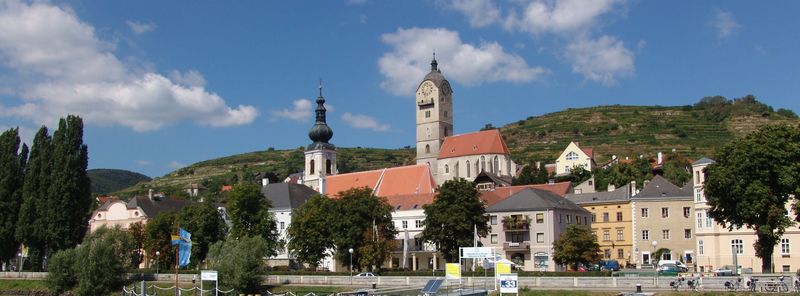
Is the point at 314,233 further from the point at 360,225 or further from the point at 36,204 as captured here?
the point at 36,204

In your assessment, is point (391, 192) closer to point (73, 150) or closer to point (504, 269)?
point (73, 150)

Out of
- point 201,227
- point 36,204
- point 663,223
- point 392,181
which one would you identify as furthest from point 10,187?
point 663,223

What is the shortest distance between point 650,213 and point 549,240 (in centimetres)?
1156

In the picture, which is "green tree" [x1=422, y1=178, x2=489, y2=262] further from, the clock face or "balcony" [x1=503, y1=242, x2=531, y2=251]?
the clock face

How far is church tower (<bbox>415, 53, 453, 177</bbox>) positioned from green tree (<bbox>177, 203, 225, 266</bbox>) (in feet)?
218

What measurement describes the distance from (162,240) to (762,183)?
178 feet

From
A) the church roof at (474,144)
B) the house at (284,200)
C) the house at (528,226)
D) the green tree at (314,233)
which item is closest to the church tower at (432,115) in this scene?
the church roof at (474,144)

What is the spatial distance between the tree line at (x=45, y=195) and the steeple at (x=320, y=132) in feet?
138

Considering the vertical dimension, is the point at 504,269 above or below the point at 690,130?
below

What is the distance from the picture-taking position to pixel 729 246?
6381 cm

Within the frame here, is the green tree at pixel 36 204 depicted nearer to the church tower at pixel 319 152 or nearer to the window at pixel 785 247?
the church tower at pixel 319 152

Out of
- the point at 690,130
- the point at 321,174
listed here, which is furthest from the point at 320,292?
the point at 690,130

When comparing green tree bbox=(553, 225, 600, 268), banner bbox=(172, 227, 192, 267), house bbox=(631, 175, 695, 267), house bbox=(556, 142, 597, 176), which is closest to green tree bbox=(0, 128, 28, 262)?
banner bbox=(172, 227, 192, 267)

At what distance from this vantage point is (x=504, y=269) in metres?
42.3
